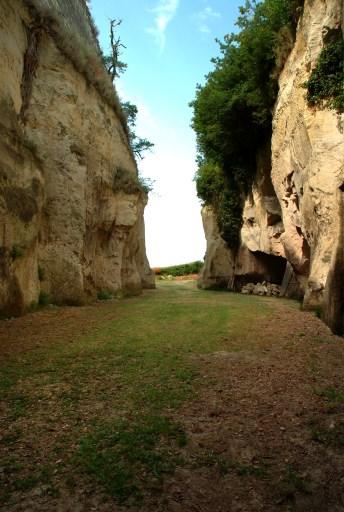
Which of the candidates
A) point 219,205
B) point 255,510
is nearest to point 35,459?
point 255,510

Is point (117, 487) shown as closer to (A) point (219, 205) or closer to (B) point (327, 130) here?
(B) point (327, 130)

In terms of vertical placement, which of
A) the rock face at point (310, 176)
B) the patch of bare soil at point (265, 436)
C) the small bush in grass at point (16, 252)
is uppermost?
the rock face at point (310, 176)

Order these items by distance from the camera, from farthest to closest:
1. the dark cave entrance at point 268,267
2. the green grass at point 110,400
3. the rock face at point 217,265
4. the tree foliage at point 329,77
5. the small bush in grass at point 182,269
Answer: the small bush in grass at point 182,269
the rock face at point 217,265
the dark cave entrance at point 268,267
the tree foliage at point 329,77
the green grass at point 110,400

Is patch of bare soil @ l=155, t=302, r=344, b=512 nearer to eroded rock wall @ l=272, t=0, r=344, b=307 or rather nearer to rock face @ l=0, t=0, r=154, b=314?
eroded rock wall @ l=272, t=0, r=344, b=307

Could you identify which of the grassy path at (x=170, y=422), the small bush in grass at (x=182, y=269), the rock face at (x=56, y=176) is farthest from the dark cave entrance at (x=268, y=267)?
the small bush in grass at (x=182, y=269)

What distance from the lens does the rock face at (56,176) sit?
10.5 m

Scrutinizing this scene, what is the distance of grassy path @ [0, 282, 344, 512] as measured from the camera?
358cm

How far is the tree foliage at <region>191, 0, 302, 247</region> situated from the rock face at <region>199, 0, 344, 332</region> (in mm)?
2196

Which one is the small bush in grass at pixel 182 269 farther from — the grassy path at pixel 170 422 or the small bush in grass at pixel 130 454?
the small bush in grass at pixel 130 454

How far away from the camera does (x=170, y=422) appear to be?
4848mm

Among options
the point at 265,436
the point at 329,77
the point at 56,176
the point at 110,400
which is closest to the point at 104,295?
the point at 56,176

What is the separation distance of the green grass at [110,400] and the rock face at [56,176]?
11.2 feet

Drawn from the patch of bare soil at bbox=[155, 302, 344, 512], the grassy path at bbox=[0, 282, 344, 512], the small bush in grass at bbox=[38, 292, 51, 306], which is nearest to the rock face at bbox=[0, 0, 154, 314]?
the small bush in grass at bbox=[38, 292, 51, 306]

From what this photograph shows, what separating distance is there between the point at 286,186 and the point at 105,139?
8677 millimetres
